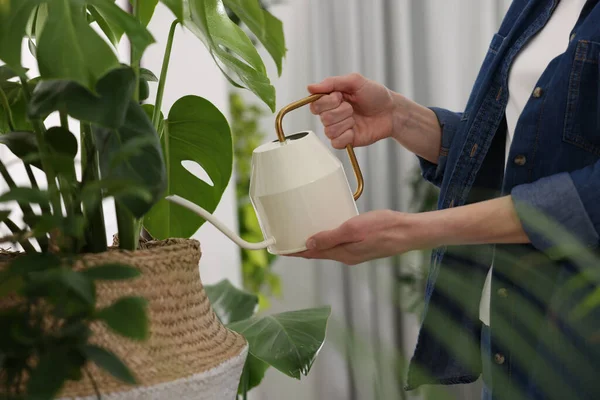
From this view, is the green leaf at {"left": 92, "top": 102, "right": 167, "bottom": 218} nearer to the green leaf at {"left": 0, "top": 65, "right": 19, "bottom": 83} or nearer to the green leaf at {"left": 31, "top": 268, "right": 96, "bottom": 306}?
the green leaf at {"left": 31, "top": 268, "right": 96, "bottom": 306}

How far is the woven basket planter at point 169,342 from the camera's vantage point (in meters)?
0.52

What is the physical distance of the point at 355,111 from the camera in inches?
45.1

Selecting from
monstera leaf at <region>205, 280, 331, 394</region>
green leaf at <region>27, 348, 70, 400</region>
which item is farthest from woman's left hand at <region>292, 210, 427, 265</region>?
green leaf at <region>27, 348, 70, 400</region>

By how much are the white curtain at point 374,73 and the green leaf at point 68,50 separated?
68.8 inches

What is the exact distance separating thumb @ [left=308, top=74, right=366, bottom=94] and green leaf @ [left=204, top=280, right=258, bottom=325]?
0.56 metres

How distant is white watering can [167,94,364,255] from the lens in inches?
29.0

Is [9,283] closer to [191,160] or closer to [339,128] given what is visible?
[191,160]

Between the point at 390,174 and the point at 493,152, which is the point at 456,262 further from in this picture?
the point at 390,174

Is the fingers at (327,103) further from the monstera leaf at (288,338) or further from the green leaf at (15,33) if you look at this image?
the green leaf at (15,33)

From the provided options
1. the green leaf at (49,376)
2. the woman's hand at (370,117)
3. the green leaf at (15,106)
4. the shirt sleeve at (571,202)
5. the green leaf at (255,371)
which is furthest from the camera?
the green leaf at (255,371)

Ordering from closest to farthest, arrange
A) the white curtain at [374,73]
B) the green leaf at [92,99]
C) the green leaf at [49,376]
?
1. the green leaf at [49,376]
2. the green leaf at [92,99]
3. the white curtain at [374,73]

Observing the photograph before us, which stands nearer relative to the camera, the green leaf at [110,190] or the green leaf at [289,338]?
the green leaf at [110,190]

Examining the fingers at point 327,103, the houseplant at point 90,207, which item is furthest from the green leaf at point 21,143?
the fingers at point 327,103

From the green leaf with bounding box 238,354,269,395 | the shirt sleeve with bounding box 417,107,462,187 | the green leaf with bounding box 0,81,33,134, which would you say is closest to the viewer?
the green leaf with bounding box 0,81,33,134
